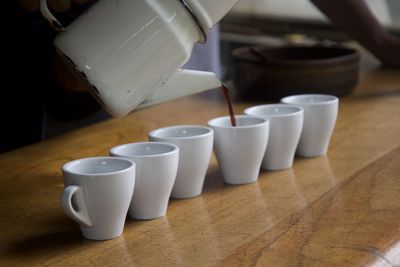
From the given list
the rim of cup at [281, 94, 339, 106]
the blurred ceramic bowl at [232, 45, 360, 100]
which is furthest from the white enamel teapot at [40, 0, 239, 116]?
the blurred ceramic bowl at [232, 45, 360, 100]

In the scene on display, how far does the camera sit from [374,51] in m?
2.06

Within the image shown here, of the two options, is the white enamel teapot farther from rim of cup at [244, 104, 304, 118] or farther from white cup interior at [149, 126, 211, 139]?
rim of cup at [244, 104, 304, 118]

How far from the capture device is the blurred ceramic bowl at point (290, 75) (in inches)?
71.2

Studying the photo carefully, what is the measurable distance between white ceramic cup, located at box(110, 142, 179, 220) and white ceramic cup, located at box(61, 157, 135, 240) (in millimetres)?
26

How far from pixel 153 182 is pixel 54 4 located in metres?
0.57

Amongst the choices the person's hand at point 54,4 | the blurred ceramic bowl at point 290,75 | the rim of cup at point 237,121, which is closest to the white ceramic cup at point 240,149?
the rim of cup at point 237,121

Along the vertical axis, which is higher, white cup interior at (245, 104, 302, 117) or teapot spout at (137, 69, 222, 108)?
teapot spout at (137, 69, 222, 108)

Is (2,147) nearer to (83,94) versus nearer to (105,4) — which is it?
(83,94)

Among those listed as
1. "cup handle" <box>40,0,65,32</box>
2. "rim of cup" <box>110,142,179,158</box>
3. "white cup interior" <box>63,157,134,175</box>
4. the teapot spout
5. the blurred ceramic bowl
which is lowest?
the blurred ceramic bowl

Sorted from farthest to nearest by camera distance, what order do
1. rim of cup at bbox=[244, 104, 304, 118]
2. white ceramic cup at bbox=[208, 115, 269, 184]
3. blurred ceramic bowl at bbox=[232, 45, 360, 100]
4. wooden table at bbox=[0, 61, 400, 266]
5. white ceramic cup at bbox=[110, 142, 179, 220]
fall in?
blurred ceramic bowl at bbox=[232, 45, 360, 100]
rim of cup at bbox=[244, 104, 304, 118]
white ceramic cup at bbox=[208, 115, 269, 184]
white ceramic cup at bbox=[110, 142, 179, 220]
wooden table at bbox=[0, 61, 400, 266]

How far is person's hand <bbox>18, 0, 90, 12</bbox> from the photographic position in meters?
1.48

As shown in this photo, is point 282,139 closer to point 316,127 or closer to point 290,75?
point 316,127

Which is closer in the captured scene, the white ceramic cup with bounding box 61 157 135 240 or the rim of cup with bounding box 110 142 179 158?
the white ceramic cup with bounding box 61 157 135 240

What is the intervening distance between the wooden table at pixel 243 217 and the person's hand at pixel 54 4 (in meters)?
0.24
